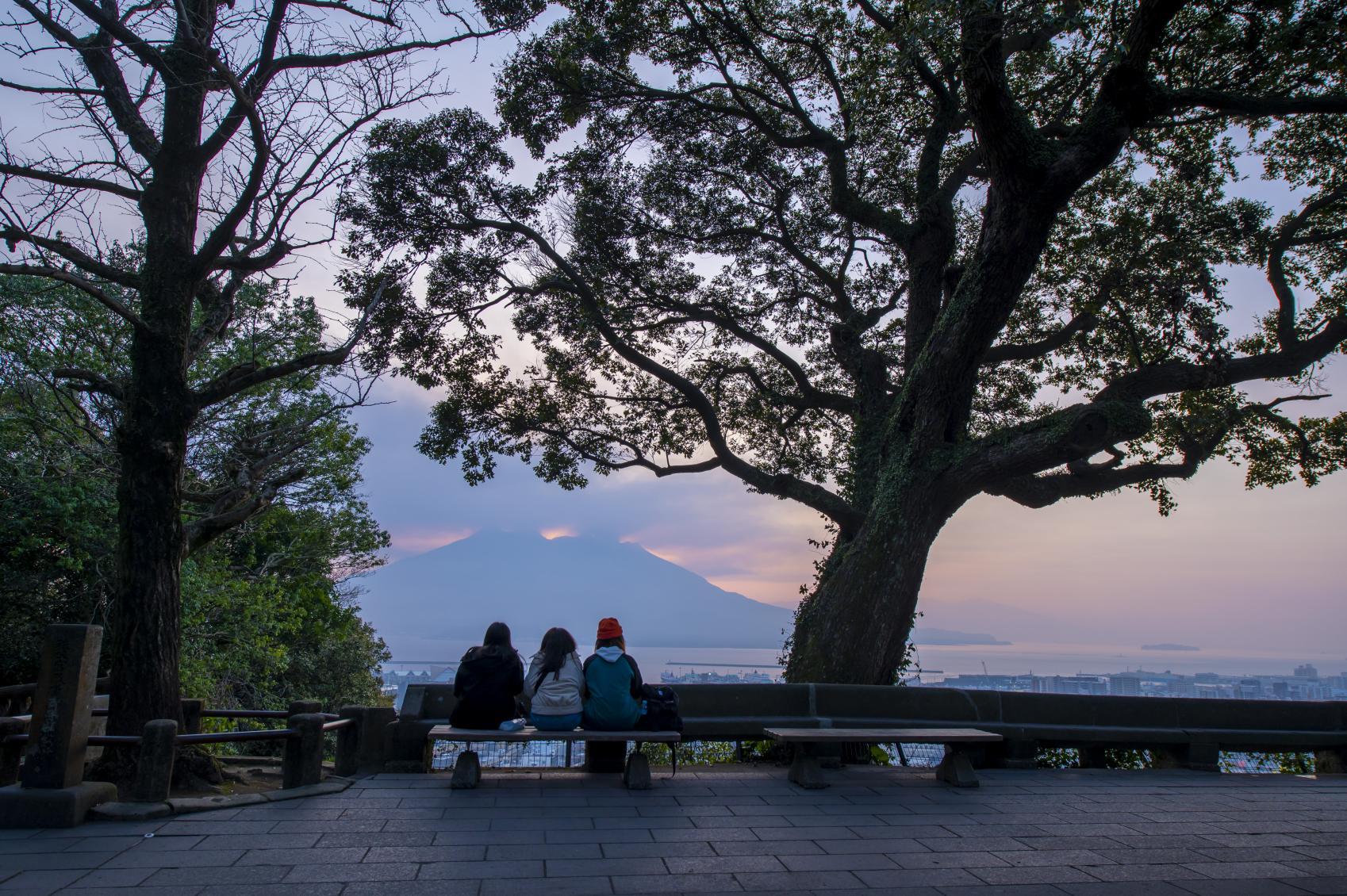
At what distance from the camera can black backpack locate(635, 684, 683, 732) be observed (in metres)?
7.41

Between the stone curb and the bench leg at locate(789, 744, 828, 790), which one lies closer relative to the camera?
the stone curb

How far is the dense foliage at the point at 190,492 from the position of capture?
11.3 metres

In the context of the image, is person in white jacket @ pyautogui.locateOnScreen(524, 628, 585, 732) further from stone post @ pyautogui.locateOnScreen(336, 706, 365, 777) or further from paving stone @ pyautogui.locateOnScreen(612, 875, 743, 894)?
paving stone @ pyautogui.locateOnScreen(612, 875, 743, 894)

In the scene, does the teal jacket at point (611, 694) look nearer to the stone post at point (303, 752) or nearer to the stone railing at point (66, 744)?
the stone post at point (303, 752)

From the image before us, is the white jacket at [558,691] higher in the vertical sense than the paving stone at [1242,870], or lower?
higher

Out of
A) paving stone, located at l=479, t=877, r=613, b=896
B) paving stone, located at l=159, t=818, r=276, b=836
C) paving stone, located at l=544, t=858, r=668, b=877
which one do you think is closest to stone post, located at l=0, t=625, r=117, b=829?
paving stone, located at l=159, t=818, r=276, b=836

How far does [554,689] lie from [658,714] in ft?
3.10

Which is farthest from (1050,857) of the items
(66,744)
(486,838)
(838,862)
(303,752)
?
(66,744)

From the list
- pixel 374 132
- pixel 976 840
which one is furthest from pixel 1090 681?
pixel 374 132

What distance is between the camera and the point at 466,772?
7180 millimetres

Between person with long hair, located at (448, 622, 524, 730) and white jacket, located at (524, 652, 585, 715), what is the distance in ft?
0.56

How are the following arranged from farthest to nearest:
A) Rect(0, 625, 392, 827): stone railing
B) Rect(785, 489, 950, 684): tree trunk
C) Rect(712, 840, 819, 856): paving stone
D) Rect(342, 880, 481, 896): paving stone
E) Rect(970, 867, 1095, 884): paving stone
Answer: Rect(785, 489, 950, 684): tree trunk
Rect(0, 625, 392, 827): stone railing
Rect(712, 840, 819, 856): paving stone
Rect(970, 867, 1095, 884): paving stone
Rect(342, 880, 481, 896): paving stone

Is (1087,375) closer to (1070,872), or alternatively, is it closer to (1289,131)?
(1289,131)

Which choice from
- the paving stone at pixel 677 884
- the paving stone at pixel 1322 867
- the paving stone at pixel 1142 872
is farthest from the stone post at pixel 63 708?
the paving stone at pixel 1322 867
